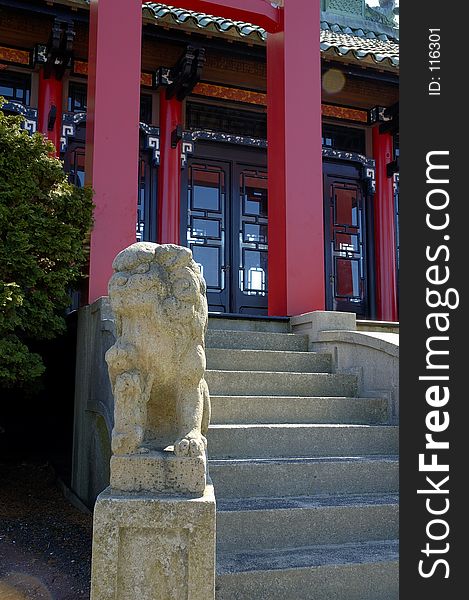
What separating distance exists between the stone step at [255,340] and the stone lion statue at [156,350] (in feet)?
7.51

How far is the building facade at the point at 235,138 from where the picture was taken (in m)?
6.45

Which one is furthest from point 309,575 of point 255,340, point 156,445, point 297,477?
point 255,340

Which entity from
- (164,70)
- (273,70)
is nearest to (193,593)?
(273,70)

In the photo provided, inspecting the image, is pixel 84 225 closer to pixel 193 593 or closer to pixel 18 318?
pixel 18 318

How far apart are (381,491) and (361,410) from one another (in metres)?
0.84

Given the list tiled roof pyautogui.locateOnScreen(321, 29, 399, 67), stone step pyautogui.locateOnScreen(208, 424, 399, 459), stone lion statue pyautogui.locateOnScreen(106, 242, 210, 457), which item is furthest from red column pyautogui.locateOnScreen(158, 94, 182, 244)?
stone lion statue pyautogui.locateOnScreen(106, 242, 210, 457)

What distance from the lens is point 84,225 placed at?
512 cm

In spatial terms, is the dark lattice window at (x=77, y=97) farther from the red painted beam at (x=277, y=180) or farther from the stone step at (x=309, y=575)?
the stone step at (x=309, y=575)

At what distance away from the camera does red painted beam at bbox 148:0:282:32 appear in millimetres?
6691

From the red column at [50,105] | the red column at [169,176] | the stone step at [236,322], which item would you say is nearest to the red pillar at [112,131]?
the stone step at [236,322]

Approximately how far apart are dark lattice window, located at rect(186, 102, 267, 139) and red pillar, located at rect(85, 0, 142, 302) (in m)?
2.71

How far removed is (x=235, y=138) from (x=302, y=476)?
6173mm

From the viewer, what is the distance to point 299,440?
421 centimetres

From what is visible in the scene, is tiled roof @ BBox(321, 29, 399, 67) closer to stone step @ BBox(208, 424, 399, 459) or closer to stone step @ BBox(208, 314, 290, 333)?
stone step @ BBox(208, 314, 290, 333)
